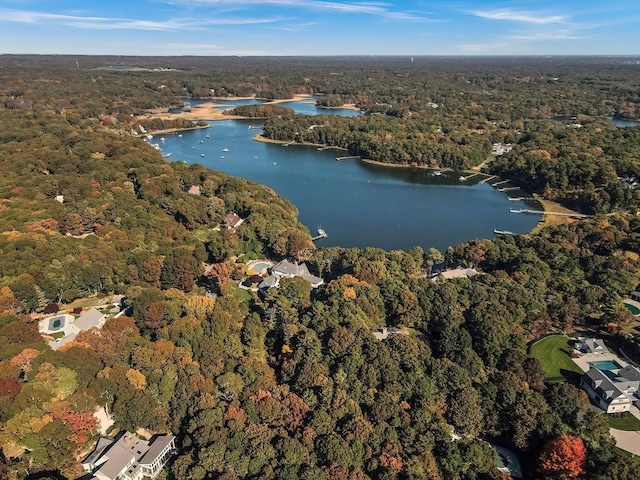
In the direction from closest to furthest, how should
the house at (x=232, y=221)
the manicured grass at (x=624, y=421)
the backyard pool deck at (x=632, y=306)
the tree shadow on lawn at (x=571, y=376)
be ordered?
the manicured grass at (x=624, y=421) < the tree shadow on lawn at (x=571, y=376) < the backyard pool deck at (x=632, y=306) < the house at (x=232, y=221)

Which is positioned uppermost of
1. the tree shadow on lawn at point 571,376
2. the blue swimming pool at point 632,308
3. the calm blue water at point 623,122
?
the calm blue water at point 623,122

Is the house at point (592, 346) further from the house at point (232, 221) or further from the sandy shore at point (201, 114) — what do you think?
the sandy shore at point (201, 114)

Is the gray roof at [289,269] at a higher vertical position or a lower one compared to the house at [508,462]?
higher

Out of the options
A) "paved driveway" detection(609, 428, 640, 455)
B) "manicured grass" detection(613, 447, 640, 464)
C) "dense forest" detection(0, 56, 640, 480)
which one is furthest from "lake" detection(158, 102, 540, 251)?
"manicured grass" detection(613, 447, 640, 464)

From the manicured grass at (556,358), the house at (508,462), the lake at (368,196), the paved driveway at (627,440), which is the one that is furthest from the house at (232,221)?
the paved driveway at (627,440)

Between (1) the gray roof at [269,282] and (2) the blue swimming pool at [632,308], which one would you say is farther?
(1) the gray roof at [269,282]

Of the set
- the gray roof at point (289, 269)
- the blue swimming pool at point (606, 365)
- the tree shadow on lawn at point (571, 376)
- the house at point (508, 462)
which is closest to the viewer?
the house at point (508, 462)

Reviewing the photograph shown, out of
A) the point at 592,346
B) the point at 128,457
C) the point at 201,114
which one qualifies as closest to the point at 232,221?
the point at 128,457

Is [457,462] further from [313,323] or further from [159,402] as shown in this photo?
[159,402]
